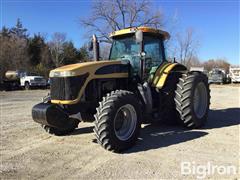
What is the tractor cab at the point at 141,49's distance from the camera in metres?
7.68

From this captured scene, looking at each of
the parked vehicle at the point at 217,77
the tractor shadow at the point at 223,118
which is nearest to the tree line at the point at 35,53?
the parked vehicle at the point at 217,77

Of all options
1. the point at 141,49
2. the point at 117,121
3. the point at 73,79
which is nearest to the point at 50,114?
the point at 73,79

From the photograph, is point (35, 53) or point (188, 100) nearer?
point (188, 100)

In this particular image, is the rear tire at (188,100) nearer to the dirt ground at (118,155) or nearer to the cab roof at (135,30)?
the dirt ground at (118,155)

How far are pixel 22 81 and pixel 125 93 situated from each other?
2765 centimetres

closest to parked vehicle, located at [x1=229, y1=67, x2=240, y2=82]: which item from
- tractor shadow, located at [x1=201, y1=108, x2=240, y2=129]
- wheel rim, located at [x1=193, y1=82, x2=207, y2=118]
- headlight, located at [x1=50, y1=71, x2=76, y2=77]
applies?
tractor shadow, located at [x1=201, y1=108, x2=240, y2=129]

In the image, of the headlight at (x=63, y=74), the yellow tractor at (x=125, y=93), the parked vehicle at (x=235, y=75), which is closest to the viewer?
the yellow tractor at (x=125, y=93)

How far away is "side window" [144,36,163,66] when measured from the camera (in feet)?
26.3

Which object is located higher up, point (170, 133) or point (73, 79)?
point (73, 79)

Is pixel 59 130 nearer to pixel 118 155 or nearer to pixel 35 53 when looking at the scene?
pixel 118 155

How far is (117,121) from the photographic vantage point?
6523 mm

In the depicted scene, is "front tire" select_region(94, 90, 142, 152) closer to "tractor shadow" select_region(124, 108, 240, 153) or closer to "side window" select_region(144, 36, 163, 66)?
"tractor shadow" select_region(124, 108, 240, 153)

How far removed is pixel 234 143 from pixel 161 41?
3.21 metres

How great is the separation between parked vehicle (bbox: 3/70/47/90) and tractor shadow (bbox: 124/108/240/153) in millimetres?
24359
